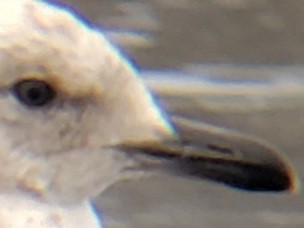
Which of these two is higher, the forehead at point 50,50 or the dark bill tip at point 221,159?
the forehead at point 50,50

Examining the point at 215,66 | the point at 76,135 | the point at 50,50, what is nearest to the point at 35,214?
the point at 76,135

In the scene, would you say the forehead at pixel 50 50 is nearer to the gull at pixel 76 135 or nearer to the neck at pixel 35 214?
the gull at pixel 76 135

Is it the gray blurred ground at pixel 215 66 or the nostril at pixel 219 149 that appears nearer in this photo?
the nostril at pixel 219 149

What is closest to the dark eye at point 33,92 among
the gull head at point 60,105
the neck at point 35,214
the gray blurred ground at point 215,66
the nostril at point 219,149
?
the gull head at point 60,105

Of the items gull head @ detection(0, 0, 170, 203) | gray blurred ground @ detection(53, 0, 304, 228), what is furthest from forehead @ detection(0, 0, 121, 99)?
gray blurred ground @ detection(53, 0, 304, 228)

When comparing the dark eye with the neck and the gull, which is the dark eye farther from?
the neck
